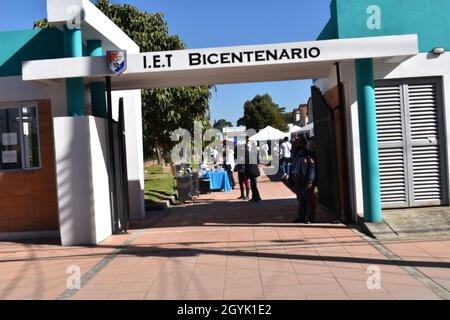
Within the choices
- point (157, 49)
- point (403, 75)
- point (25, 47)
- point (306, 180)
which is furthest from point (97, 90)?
point (157, 49)

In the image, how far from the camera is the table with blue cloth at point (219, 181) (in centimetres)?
2034

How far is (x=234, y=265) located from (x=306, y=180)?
138 inches

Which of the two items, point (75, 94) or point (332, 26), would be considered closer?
point (75, 94)

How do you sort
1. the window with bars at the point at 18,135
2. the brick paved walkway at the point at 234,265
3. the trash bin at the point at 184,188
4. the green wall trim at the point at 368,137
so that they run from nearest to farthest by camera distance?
the brick paved walkway at the point at 234,265, the green wall trim at the point at 368,137, the window with bars at the point at 18,135, the trash bin at the point at 184,188

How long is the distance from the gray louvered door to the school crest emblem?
4501 millimetres

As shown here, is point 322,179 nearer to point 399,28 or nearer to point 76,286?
point 399,28

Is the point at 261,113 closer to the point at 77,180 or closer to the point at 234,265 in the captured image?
the point at 77,180

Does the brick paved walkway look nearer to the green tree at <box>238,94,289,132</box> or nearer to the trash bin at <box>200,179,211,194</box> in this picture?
the trash bin at <box>200,179,211,194</box>

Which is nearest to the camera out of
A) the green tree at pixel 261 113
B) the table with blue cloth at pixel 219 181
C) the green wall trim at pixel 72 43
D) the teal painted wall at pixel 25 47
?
the green wall trim at pixel 72 43

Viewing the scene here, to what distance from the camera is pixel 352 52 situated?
357 inches

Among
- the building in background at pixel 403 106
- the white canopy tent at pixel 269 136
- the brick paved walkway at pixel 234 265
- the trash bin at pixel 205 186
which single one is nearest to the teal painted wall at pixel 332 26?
the building in background at pixel 403 106

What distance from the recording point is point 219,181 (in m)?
20.5

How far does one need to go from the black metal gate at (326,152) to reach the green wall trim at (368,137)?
1196 millimetres

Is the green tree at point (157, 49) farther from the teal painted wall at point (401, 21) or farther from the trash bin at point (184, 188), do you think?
the teal painted wall at point (401, 21)
